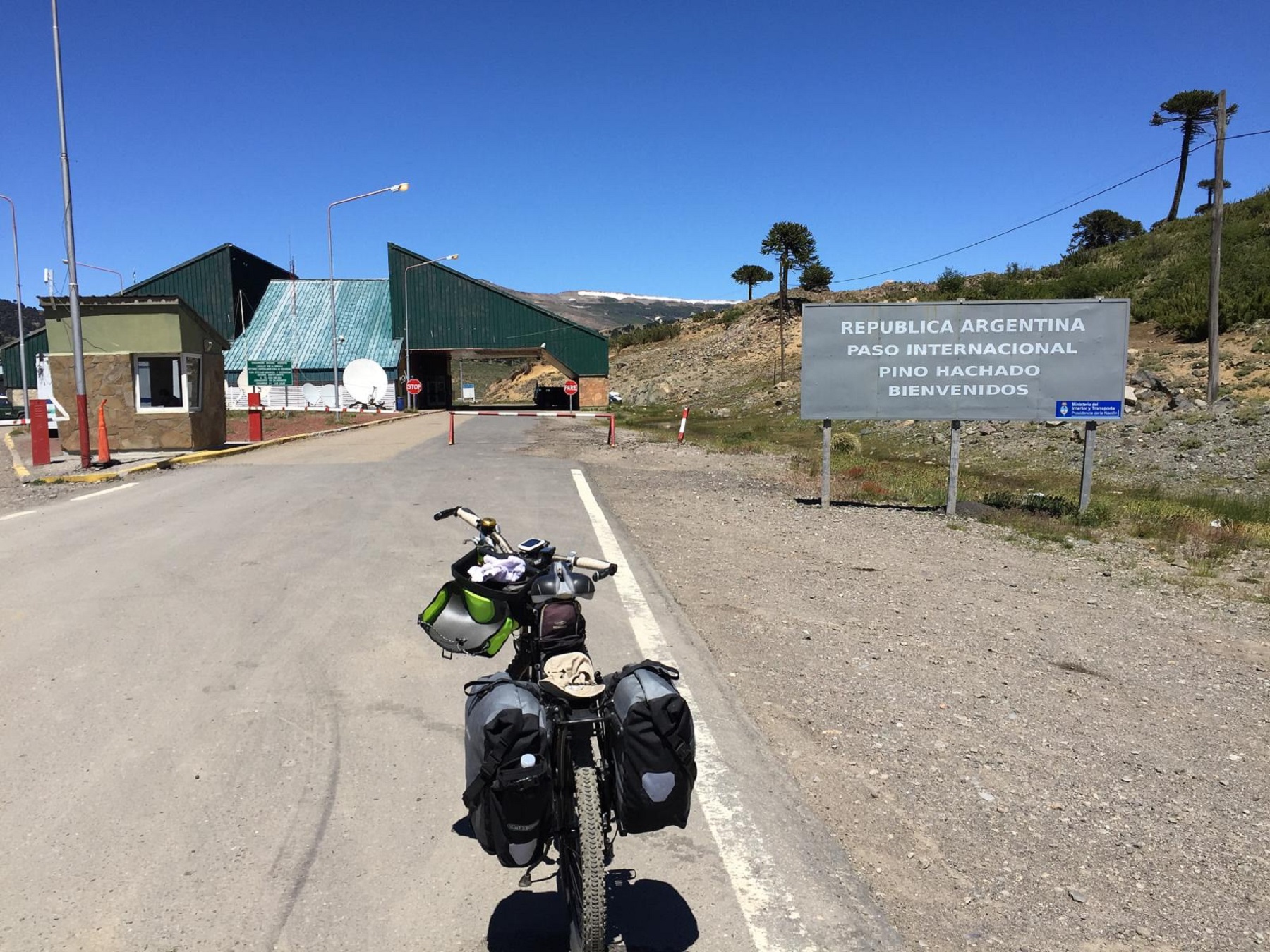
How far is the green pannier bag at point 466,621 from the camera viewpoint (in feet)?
10.8

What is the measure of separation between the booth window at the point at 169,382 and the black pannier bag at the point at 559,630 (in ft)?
61.1

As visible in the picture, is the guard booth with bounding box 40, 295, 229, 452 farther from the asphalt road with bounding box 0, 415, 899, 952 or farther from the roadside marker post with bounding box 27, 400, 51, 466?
the asphalt road with bounding box 0, 415, 899, 952

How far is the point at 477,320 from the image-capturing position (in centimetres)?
5512

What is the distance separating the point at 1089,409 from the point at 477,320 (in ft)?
152

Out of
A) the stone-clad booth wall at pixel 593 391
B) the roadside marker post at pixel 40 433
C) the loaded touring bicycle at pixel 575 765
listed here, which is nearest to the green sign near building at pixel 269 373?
the stone-clad booth wall at pixel 593 391

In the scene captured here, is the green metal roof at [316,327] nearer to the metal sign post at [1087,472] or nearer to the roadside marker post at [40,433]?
the roadside marker post at [40,433]

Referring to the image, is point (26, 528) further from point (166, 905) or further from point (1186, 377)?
point (1186, 377)

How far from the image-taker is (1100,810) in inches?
159

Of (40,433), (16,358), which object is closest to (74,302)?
(40,433)

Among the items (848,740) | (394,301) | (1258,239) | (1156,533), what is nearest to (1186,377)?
(1258,239)

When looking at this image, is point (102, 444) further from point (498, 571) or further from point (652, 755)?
point (652, 755)

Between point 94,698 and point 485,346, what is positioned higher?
point 485,346

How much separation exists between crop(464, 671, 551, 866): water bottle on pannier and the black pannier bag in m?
0.34

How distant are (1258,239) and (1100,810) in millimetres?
48104
